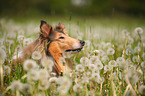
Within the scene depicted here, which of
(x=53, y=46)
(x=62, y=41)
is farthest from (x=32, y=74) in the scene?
(x=62, y=41)

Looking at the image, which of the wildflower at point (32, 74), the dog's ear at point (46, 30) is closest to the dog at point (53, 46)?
the dog's ear at point (46, 30)

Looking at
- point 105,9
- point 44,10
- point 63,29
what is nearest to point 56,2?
point 44,10

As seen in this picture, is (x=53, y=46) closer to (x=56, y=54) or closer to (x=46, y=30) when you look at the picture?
(x=56, y=54)

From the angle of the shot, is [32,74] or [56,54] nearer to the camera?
[32,74]

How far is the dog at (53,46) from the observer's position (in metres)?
2.88

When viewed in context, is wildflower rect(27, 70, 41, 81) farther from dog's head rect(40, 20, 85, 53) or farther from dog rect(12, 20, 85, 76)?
dog's head rect(40, 20, 85, 53)

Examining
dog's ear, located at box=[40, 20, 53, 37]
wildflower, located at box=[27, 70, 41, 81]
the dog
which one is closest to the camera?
wildflower, located at box=[27, 70, 41, 81]

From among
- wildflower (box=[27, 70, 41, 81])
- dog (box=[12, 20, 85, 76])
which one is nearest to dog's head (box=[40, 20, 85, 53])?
dog (box=[12, 20, 85, 76])

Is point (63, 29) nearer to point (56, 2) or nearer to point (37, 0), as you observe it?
point (37, 0)

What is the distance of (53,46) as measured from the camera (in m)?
2.96

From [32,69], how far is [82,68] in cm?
84

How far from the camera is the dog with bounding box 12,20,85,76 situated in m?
2.88

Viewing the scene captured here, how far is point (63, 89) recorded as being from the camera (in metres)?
1.67

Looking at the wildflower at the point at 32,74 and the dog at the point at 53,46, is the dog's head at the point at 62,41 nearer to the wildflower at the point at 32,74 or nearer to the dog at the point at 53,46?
the dog at the point at 53,46
